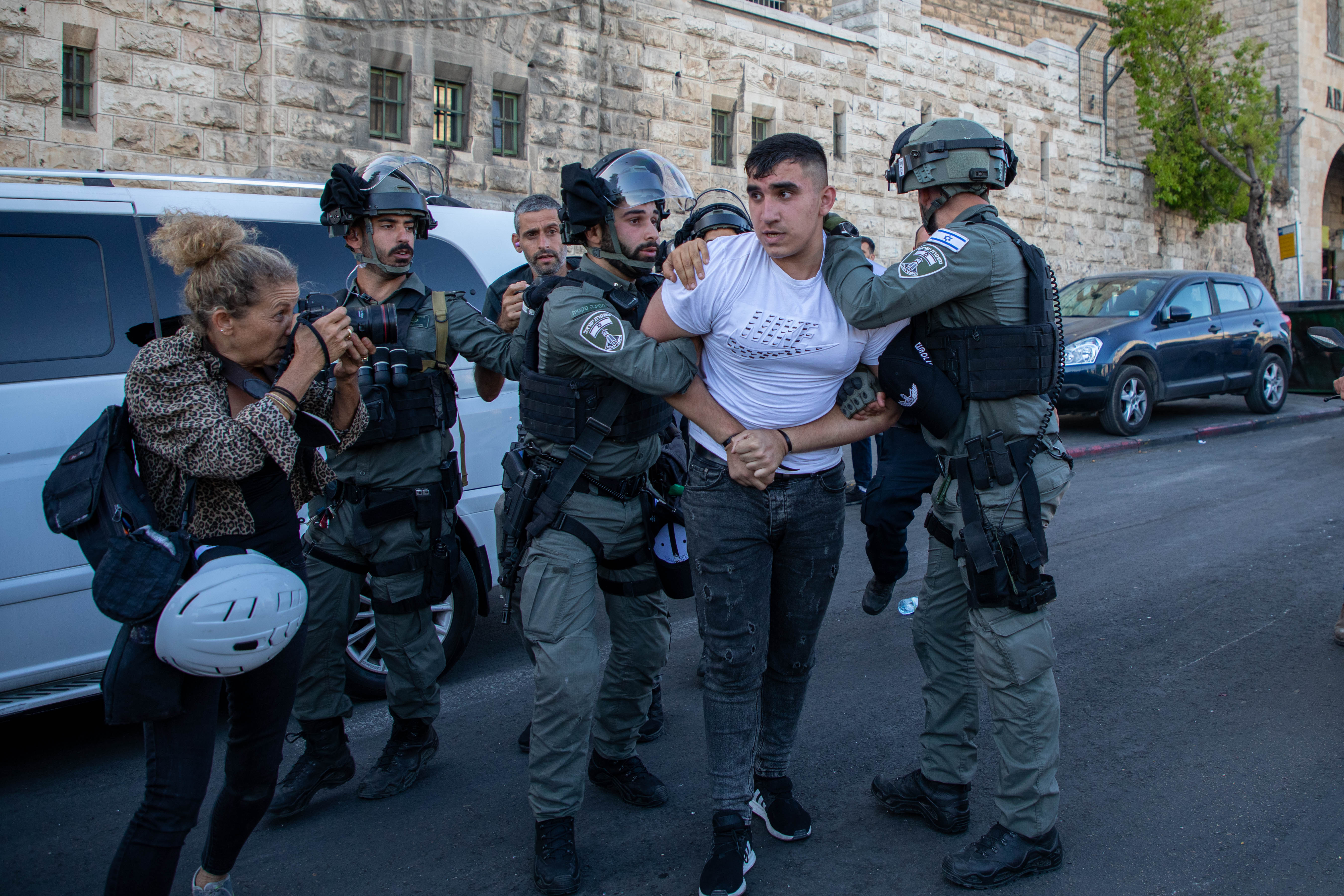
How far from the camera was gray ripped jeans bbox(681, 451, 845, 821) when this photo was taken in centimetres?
284

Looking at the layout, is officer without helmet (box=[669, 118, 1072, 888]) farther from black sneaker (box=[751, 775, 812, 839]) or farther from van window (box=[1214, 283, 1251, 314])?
van window (box=[1214, 283, 1251, 314])

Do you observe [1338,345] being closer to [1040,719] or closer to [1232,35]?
[1040,719]

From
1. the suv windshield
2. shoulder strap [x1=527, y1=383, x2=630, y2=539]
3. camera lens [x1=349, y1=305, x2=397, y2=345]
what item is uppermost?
the suv windshield

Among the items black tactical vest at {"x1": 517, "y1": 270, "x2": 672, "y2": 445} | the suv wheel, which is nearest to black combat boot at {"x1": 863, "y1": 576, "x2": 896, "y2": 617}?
black tactical vest at {"x1": 517, "y1": 270, "x2": 672, "y2": 445}

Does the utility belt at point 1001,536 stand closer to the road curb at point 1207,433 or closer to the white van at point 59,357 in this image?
the white van at point 59,357

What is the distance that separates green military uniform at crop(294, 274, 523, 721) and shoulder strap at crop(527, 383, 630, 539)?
21.9 inches

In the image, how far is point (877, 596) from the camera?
5105 millimetres

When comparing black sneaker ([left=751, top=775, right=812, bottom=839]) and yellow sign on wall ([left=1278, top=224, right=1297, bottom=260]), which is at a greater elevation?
yellow sign on wall ([left=1278, top=224, right=1297, bottom=260])

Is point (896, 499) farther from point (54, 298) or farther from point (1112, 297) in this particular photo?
point (1112, 297)

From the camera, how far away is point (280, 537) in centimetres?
268

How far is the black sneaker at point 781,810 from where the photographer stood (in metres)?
3.14

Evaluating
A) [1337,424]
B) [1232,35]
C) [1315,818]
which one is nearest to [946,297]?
[1315,818]

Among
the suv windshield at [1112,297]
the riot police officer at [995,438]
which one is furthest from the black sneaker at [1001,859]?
the suv windshield at [1112,297]

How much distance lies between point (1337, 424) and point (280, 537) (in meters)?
13.8
